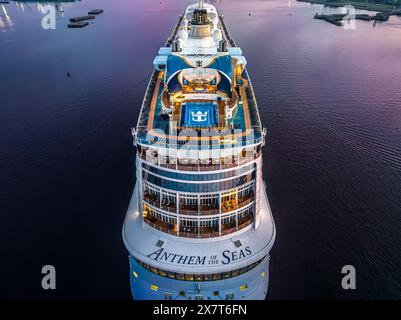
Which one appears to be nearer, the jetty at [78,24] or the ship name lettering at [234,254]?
the ship name lettering at [234,254]

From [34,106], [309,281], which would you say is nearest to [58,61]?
[34,106]

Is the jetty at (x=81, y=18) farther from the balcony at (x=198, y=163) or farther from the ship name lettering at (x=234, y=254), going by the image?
the ship name lettering at (x=234, y=254)

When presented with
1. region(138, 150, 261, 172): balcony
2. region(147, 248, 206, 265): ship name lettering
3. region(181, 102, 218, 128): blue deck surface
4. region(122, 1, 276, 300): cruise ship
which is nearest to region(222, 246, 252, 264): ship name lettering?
region(122, 1, 276, 300): cruise ship

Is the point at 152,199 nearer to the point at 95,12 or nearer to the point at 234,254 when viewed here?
the point at 234,254

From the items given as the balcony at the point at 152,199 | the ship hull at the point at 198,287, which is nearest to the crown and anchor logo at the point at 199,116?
the balcony at the point at 152,199

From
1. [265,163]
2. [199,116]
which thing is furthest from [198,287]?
[265,163]

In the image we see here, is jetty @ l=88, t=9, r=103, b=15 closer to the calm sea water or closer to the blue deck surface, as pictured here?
the calm sea water

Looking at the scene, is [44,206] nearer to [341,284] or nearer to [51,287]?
[51,287]
